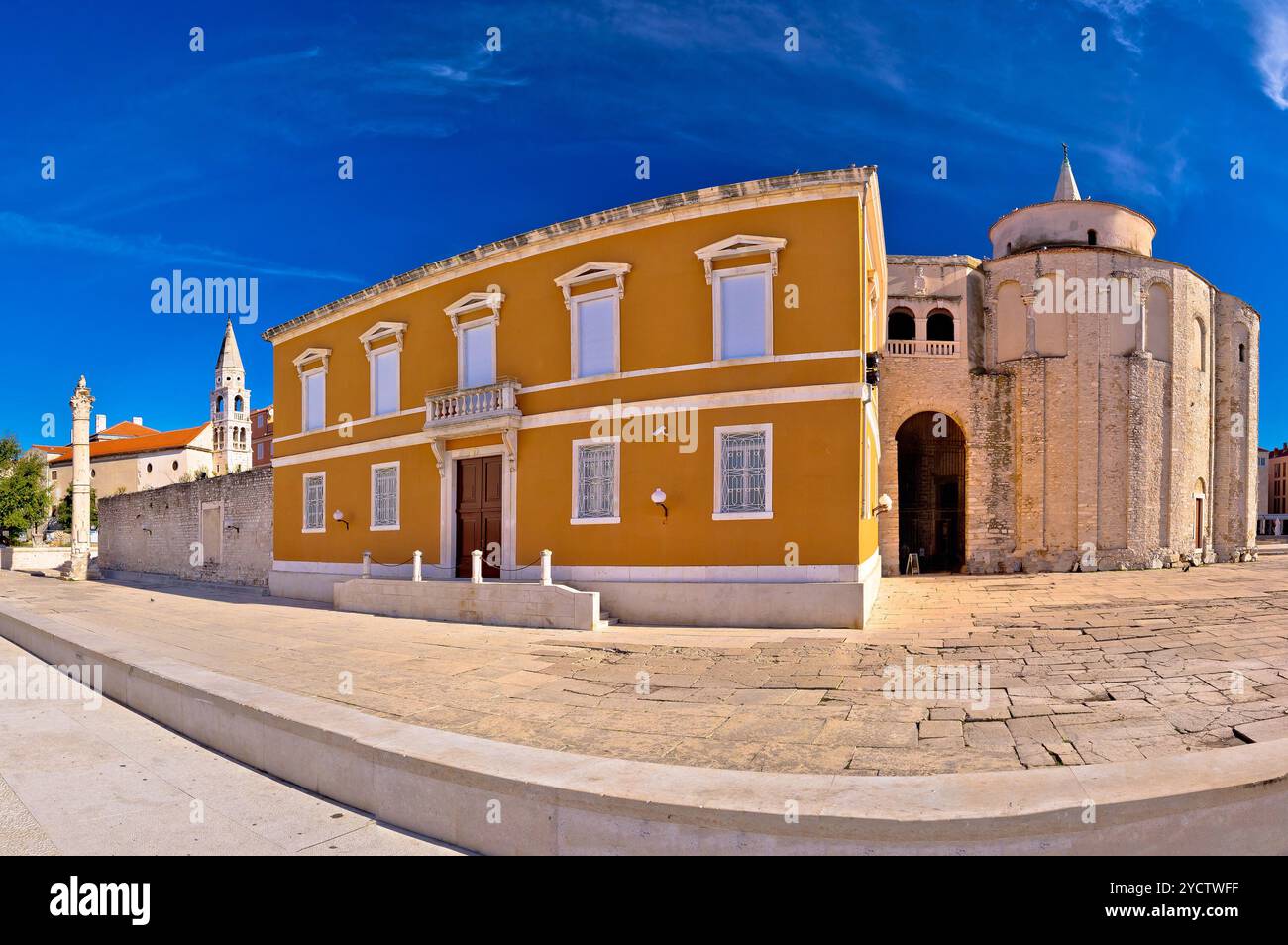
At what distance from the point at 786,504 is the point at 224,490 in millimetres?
23219

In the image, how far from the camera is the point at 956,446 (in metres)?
28.2

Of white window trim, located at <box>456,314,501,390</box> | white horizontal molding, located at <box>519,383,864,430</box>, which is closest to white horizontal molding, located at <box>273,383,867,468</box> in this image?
white horizontal molding, located at <box>519,383,864,430</box>

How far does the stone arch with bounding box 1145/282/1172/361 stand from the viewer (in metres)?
26.5

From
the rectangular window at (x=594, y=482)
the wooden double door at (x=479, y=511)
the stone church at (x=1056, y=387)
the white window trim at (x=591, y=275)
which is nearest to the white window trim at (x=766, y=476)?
the rectangular window at (x=594, y=482)

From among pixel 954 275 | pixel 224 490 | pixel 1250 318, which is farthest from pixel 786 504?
pixel 1250 318

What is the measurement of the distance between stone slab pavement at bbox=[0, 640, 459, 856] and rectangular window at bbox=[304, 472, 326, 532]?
14.6 meters

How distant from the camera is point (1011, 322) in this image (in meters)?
26.1

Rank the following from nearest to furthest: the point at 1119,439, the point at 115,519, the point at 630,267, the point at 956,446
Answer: the point at 630,267 → the point at 1119,439 → the point at 956,446 → the point at 115,519

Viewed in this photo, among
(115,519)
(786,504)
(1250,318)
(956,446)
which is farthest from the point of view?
(115,519)

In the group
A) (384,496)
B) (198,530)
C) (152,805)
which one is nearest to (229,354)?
(198,530)

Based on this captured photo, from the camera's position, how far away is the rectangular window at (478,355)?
55.1 ft

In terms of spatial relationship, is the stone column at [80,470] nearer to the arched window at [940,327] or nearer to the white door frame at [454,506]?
the white door frame at [454,506]

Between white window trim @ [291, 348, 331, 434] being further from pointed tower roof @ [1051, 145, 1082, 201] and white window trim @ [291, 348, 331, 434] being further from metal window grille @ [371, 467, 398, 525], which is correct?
pointed tower roof @ [1051, 145, 1082, 201]
